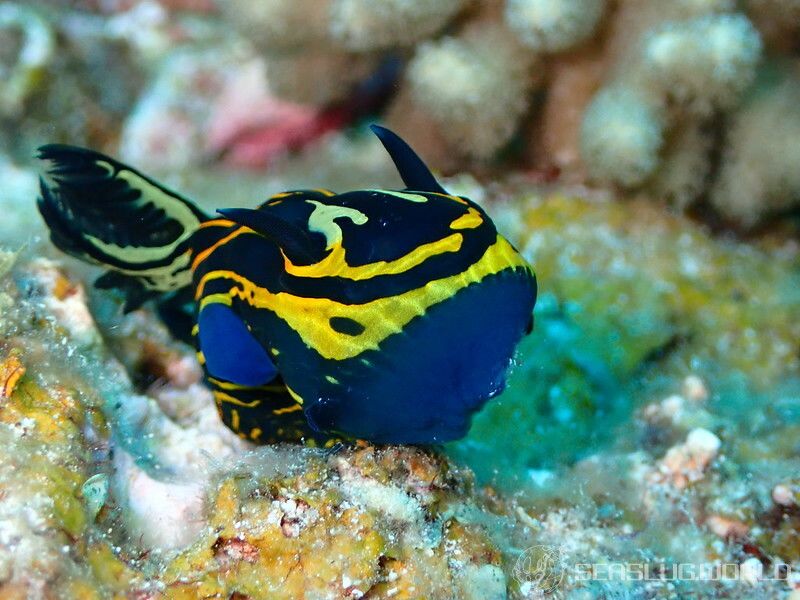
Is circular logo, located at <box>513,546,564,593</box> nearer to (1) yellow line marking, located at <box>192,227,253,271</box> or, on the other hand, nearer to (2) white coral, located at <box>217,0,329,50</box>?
(1) yellow line marking, located at <box>192,227,253,271</box>

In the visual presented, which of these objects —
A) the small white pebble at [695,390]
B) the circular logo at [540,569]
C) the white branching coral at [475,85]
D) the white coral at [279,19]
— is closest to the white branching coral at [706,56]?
the white branching coral at [475,85]

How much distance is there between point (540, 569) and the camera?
1.99m

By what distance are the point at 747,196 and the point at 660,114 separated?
0.61m

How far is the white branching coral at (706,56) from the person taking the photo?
3010 millimetres

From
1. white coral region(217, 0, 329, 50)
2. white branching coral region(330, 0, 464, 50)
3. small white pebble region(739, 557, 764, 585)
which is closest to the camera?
small white pebble region(739, 557, 764, 585)

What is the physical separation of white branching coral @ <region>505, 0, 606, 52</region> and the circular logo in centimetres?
235

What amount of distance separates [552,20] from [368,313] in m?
2.12

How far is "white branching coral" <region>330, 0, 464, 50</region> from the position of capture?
339 centimetres

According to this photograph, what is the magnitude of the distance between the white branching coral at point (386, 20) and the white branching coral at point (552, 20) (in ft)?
1.17

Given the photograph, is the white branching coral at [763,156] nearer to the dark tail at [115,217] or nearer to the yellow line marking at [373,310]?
the yellow line marking at [373,310]

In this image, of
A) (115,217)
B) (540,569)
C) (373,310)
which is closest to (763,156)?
(540,569)

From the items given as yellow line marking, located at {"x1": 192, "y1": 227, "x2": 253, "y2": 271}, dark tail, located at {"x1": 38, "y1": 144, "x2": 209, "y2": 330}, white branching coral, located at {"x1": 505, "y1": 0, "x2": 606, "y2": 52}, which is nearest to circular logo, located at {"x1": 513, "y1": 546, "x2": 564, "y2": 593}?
yellow line marking, located at {"x1": 192, "y1": 227, "x2": 253, "y2": 271}

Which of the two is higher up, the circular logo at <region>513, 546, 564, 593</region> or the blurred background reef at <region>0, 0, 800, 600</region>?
the blurred background reef at <region>0, 0, 800, 600</region>

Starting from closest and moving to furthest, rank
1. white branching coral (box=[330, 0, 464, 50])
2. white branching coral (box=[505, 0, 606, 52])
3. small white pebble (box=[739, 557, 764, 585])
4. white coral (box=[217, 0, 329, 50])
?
small white pebble (box=[739, 557, 764, 585])
white branching coral (box=[505, 0, 606, 52])
white branching coral (box=[330, 0, 464, 50])
white coral (box=[217, 0, 329, 50])
